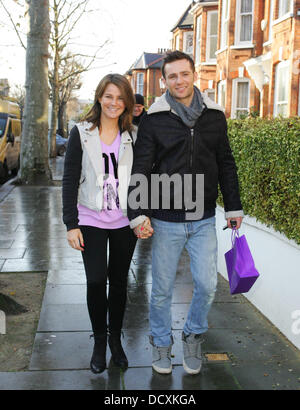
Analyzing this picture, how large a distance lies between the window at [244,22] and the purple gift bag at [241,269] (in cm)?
2039

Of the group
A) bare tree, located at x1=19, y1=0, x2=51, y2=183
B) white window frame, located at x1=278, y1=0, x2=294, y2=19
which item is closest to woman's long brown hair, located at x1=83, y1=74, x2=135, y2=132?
bare tree, located at x1=19, y1=0, x2=51, y2=183

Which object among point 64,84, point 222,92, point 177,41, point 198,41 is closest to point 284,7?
point 222,92

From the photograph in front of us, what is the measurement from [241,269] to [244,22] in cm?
2103

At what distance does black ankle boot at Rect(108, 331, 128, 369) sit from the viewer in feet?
12.5

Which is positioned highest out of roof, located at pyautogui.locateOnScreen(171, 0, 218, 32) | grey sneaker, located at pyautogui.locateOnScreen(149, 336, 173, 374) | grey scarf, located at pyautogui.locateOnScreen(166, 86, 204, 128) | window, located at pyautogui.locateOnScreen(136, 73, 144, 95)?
roof, located at pyautogui.locateOnScreen(171, 0, 218, 32)

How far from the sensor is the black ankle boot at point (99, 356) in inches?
146

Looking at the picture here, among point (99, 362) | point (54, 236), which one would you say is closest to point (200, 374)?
point (99, 362)

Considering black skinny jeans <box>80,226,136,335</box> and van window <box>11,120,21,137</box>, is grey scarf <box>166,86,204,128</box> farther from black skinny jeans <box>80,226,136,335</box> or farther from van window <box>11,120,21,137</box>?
van window <box>11,120,21,137</box>

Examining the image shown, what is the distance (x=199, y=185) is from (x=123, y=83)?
84 centimetres

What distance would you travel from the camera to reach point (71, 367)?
380 centimetres

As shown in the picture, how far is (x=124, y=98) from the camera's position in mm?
3662

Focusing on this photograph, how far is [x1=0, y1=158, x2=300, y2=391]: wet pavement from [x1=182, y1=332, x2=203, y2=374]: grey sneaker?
2.1 inches

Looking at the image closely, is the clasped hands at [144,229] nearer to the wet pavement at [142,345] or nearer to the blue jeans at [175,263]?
the blue jeans at [175,263]

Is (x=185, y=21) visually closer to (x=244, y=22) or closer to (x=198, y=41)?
(x=198, y=41)
